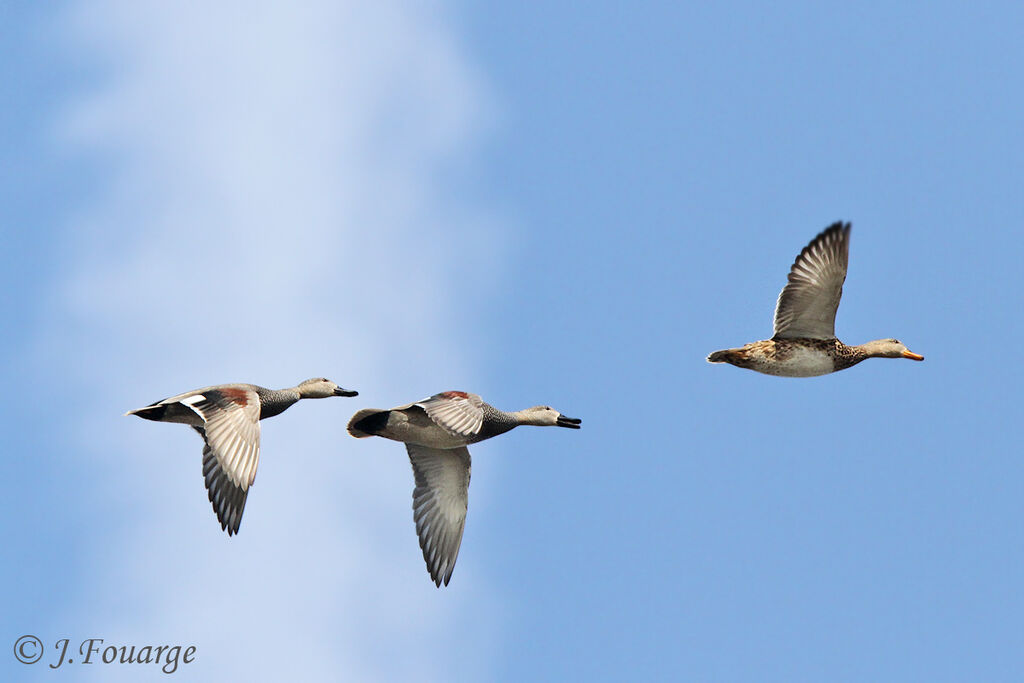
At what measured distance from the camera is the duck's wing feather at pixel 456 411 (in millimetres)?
18234

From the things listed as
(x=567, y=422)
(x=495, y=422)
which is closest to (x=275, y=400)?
(x=495, y=422)

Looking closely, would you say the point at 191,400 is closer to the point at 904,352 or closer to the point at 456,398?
the point at 456,398

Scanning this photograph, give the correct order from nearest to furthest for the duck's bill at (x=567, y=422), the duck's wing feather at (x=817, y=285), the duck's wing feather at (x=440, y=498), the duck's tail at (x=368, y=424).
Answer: the duck's tail at (x=368, y=424)
the duck's wing feather at (x=817, y=285)
the duck's wing feather at (x=440, y=498)
the duck's bill at (x=567, y=422)

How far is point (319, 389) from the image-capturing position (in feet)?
70.7

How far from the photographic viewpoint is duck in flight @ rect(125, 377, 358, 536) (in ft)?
55.3

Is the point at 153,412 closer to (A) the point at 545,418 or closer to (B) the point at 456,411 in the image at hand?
(B) the point at 456,411

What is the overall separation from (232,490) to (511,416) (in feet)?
14.2

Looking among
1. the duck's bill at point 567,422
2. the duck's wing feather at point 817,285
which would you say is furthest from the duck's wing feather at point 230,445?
the duck's wing feather at point 817,285

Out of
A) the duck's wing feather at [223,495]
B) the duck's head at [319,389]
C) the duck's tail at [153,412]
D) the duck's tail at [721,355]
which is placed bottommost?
the duck's wing feather at [223,495]

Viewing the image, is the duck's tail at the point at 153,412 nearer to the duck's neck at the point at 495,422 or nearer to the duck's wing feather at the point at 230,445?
the duck's wing feather at the point at 230,445

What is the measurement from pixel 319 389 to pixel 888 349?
29.0 ft

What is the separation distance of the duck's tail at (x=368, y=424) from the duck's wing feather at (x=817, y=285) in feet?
19.0

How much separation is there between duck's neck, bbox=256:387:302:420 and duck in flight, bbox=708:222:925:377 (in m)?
6.22

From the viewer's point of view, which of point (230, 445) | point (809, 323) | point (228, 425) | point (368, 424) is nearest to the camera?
point (230, 445)
